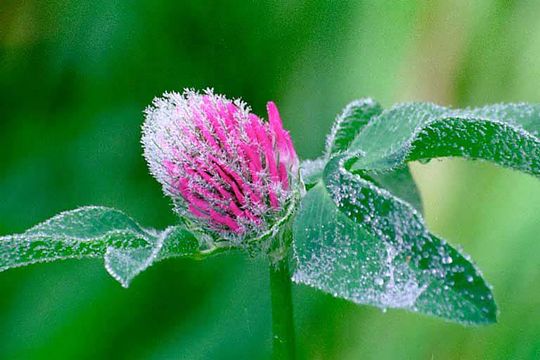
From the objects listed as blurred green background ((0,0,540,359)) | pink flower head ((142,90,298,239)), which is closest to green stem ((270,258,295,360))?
pink flower head ((142,90,298,239))

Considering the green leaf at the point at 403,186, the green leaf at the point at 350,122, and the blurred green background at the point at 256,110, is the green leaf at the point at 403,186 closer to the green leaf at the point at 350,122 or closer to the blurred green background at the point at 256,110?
the green leaf at the point at 350,122

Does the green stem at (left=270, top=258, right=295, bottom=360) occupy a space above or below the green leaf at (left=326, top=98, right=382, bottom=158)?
below

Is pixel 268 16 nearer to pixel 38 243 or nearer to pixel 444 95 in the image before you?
pixel 444 95

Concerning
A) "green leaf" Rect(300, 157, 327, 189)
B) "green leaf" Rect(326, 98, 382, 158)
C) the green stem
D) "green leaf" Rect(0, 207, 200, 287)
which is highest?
"green leaf" Rect(326, 98, 382, 158)

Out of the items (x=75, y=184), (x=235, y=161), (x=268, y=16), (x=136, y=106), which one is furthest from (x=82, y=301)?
(x=235, y=161)

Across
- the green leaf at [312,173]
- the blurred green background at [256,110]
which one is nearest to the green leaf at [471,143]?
the green leaf at [312,173]

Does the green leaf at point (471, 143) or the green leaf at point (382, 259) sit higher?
the green leaf at point (471, 143)

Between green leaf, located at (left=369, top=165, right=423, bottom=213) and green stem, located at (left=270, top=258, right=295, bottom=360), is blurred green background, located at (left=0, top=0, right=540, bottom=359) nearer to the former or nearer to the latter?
green leaf, located at (left=369, top=165, right=423, bottom=213)
